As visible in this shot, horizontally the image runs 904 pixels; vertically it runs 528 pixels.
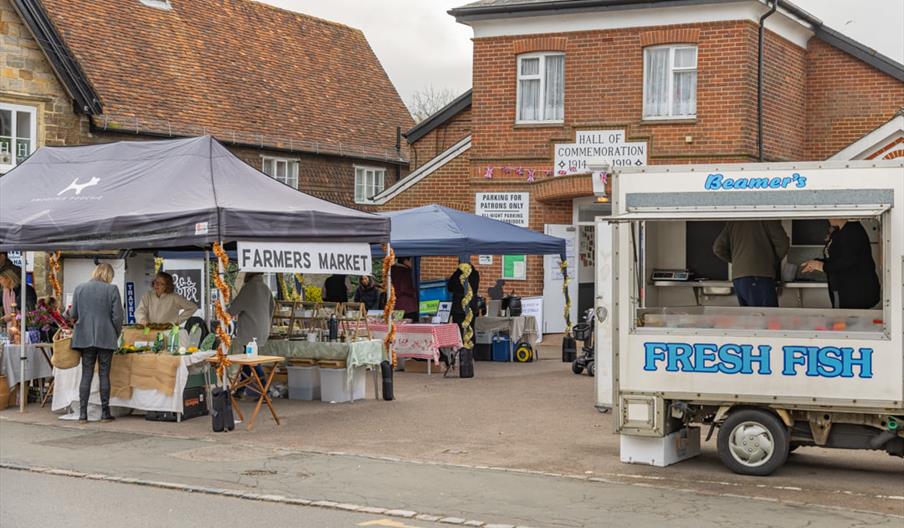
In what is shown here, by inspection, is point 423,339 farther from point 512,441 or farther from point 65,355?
point 512,441

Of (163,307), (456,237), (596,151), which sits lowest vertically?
(163,307)

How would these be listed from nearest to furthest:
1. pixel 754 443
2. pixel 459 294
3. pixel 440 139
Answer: pixel 754 443
pixel 459 294
pixel 440 139

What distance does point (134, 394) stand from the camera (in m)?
14.9

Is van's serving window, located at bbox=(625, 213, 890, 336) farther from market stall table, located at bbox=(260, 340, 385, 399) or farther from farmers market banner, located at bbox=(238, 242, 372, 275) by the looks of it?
market stall table, located at bbox=(260, 340, 385, 399)

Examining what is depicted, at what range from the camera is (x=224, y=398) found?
13.7 m

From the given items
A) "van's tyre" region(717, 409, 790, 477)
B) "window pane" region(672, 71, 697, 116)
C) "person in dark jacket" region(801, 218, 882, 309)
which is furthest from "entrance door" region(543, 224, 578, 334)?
"van's tyre" region(717, 409, 790, 477)

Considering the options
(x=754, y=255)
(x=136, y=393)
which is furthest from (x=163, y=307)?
(x=754, y=255)

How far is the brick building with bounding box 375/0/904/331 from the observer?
24.3 m

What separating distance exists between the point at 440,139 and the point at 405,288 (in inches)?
398

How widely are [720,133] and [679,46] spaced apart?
189 cm

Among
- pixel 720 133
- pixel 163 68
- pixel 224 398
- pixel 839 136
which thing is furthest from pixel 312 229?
pixel 163 68

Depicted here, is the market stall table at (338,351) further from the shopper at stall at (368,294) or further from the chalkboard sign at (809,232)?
the shopper at stall at (368,294)

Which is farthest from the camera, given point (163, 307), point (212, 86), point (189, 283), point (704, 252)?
point (212, 86)

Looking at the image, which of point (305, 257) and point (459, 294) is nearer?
point (305, 257)
